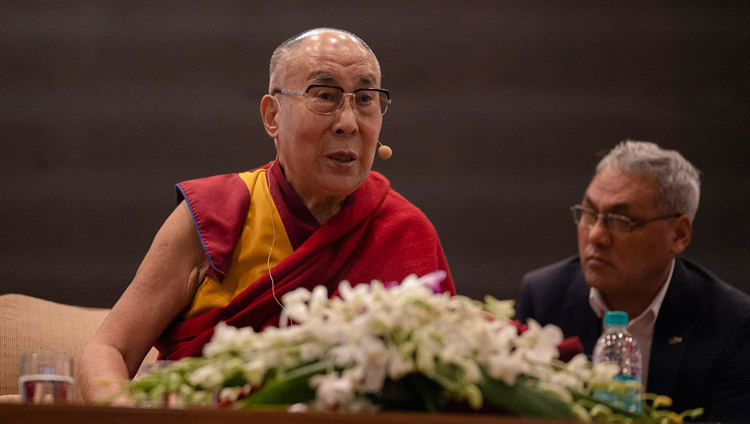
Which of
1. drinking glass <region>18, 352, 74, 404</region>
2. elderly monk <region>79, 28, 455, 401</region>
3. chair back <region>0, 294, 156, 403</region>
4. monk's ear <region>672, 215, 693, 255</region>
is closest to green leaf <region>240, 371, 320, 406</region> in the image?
drinking glass <region>18, 352, 74, 404</region>

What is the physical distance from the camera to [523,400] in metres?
0.81

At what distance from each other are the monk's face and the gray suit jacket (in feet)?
3.05

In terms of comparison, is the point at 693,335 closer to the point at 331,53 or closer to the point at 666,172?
the point at 666,172

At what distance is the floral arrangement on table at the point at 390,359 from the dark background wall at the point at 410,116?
85.2 inches

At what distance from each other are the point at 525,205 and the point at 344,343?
2.31 m

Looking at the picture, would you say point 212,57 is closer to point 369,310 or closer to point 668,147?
point 668,147

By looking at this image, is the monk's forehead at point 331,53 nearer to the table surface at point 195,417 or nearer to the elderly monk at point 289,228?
the elderly monk at point 289,228

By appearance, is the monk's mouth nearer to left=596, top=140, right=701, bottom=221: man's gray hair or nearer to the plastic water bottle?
the plastic water bottle

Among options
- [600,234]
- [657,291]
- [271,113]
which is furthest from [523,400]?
[657,291]

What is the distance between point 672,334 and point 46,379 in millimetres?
1851

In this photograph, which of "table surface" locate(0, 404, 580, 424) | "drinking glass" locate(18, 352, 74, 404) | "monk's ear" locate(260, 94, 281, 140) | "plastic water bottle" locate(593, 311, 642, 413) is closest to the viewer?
"table surface" locate(0, 404, 580, 424)

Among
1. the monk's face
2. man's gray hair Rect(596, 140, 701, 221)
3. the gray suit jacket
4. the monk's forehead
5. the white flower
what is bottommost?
the gray suit jacket

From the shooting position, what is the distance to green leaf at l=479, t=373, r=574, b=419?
2.64 feet

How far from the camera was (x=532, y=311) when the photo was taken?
2582mm
